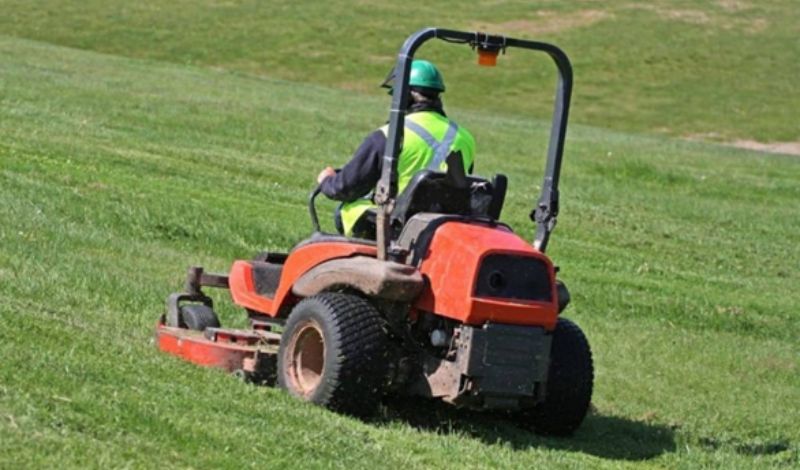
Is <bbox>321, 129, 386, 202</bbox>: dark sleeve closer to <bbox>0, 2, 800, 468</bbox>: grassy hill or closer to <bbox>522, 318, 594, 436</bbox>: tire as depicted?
<bbox>0, 2, 800, 468</bbox>: grassy hill

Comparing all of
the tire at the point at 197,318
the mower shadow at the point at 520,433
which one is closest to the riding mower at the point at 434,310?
the mower shadow at the point at 520,433

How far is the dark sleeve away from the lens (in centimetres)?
957

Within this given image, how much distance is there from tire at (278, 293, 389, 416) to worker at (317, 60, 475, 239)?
756 millimetres

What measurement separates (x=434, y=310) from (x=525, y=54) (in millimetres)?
54736

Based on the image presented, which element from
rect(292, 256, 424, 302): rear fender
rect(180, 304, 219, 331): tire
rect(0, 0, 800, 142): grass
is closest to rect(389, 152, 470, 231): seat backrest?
rect(292, 256, 424, 302): rear fender

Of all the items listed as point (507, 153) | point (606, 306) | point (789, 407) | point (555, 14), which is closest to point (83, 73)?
point (507, 153)

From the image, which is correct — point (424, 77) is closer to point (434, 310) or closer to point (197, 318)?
point (434, 310)

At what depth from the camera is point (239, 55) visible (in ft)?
192

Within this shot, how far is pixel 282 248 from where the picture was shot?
54.1 feet

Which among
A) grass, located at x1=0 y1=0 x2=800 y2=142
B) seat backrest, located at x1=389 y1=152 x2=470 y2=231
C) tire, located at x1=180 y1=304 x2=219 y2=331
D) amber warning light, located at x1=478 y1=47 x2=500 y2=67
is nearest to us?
amber warning light, located at x1=478 y1=47 x2=500 y2=67

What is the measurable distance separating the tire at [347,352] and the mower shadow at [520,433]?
0.33 m

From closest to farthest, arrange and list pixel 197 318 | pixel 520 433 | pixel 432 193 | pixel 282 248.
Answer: pixel 432 193
pixel 520 433
pixel 197 318
pixel 282 248

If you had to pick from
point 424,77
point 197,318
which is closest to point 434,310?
point 424,77

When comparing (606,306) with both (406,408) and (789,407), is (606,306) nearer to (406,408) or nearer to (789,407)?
(789,407)
